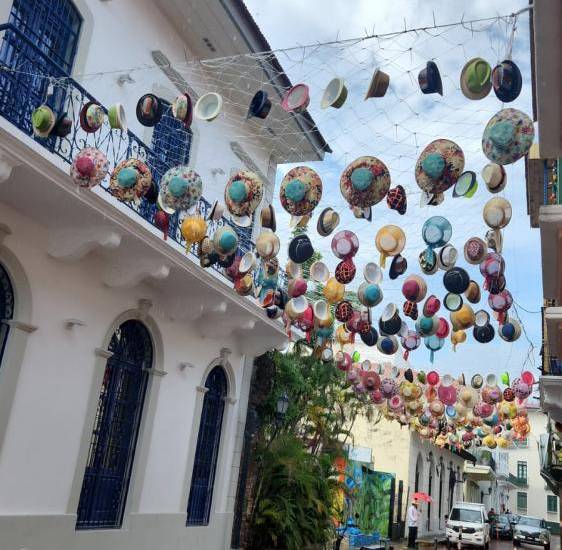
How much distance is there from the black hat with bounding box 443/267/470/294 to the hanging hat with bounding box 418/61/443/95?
3.52 meters

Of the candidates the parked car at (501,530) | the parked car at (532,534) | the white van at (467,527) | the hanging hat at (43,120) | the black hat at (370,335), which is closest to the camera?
the hanging hat at (43,120)

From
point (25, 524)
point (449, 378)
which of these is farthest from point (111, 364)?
point (449, 378)

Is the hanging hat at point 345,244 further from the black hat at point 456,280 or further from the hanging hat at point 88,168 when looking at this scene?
the hanging hat at point 88,168

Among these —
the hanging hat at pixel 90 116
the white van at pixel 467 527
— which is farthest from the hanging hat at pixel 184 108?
the white van at pixel 467 527

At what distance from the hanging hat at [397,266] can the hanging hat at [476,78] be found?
3597 mm

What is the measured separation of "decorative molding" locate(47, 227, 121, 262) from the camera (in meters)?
7.90

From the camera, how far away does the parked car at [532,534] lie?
27100 mm

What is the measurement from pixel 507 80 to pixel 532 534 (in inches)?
1065

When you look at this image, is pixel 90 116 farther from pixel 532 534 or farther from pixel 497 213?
pixel 532 534

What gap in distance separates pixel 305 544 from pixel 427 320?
558cm

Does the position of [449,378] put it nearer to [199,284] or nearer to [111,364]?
[199,284]

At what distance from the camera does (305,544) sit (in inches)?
499

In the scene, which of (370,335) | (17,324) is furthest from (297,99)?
(370,335)

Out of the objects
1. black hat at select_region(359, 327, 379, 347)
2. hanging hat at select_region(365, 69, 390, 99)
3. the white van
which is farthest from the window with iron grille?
hanging hat at select_region(365, 69, 390, 99)
